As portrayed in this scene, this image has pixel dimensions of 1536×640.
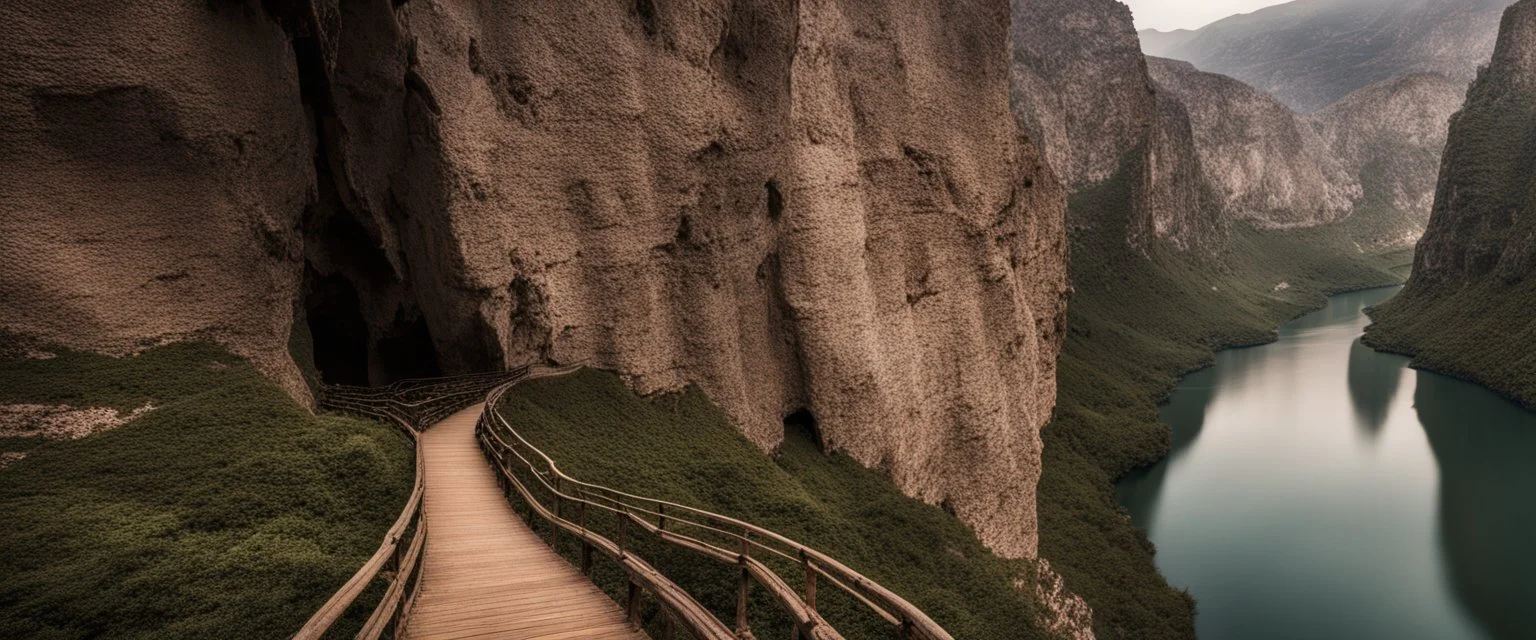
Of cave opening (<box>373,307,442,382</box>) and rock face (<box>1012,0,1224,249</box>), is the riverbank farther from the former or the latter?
cave opening (<box>373,307,442,382</box>)

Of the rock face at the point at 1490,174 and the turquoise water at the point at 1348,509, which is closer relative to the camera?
the turquoise water at the point at 1348,509

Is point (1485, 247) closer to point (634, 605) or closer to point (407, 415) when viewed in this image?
point (407, 415)

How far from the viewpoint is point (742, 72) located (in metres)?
35.1

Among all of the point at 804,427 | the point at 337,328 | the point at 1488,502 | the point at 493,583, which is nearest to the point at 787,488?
the point at 804,427

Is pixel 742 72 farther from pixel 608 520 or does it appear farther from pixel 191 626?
pixel 191 626

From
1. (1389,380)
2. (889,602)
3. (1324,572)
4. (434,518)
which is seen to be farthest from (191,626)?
(1389,380)

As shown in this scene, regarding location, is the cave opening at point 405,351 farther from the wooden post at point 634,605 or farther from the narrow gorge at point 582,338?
the wooden post at point 634,605

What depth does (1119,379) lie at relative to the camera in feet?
360

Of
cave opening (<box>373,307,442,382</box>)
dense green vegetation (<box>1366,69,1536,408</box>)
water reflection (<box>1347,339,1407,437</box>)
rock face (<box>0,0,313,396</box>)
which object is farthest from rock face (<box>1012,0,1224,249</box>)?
rock face (<box>0,0,313,396</box>)

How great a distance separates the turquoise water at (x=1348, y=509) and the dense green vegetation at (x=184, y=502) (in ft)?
156

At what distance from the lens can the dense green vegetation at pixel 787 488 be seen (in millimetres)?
24703

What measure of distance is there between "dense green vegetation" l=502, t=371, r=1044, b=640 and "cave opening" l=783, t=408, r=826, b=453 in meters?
0.16

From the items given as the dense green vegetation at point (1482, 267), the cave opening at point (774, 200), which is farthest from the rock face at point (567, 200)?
the dense green vegetation at point (1482, 267)

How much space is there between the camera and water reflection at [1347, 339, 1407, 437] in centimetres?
9256
